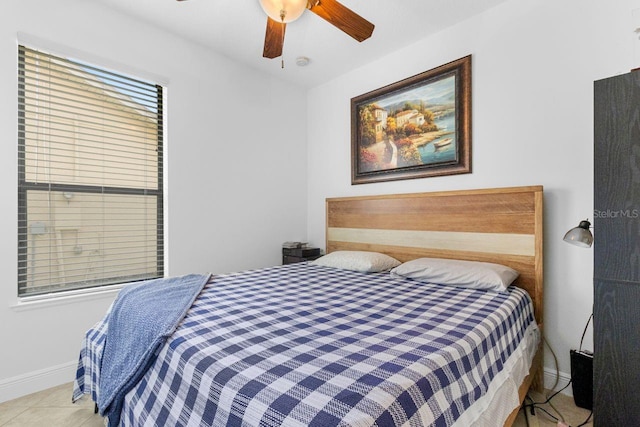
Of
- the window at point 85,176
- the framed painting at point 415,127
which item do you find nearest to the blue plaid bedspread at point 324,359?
the window at point 85,176

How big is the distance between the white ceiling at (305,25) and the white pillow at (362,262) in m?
1.85

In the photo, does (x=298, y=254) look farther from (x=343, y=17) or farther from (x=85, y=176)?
(x=343, y=17)

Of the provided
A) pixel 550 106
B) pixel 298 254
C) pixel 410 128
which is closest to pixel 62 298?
pixel 298 254

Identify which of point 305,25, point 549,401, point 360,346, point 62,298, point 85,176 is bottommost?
point 549,401

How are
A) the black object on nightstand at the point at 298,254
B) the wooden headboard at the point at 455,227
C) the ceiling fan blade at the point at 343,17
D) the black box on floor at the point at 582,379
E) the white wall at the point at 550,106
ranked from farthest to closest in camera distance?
the black object on nightstand at the point at 298,254
the wooden headboard at the point at 455,227
the white wall at the point at 550,106
the black box on floor at the point at 582,379
the ceiling fan blade at the point at 343,17

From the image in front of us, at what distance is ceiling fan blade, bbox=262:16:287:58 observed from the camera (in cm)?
183

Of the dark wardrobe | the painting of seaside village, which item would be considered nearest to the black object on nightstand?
the painting of seaside village

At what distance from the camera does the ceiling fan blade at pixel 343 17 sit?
5.48 feet

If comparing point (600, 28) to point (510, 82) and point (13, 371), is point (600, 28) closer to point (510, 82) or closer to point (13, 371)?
Answer: point (510, 82)

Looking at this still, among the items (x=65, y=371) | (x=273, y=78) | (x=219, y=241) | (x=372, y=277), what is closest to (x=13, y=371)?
(x=65, y=371)

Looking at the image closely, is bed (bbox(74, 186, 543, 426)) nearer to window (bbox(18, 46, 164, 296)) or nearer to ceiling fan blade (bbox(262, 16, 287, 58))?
window (bbox(18, 46, 164, 296))

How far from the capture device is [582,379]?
72.7 inches

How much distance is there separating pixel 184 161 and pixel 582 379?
319 centimetres

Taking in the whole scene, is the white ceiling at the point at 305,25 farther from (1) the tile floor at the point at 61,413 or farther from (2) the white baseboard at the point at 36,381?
(1) the tile floor at the point at 61,413
